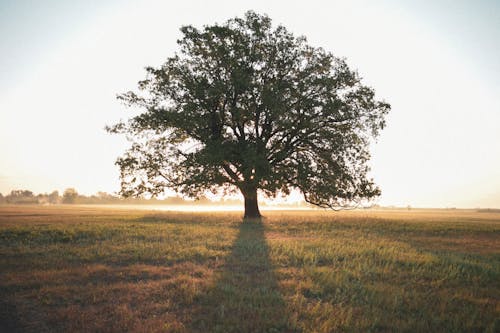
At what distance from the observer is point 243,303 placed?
21.4 ft

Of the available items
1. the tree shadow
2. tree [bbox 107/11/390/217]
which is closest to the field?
the tree shadow

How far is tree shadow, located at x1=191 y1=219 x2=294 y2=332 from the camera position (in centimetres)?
554

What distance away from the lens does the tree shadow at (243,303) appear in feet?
18.2

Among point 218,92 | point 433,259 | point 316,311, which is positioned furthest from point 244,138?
point 316,311

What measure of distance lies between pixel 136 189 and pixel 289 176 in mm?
13077

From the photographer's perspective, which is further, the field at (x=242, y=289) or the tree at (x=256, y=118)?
the tree at (x=256, y=118)

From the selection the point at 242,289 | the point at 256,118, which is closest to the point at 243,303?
the point at 242,289

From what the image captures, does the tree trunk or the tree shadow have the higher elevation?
the tree trunk

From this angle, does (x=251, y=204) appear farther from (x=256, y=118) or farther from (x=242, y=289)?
(x=242, y=289)

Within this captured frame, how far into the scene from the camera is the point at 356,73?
92.2 feet

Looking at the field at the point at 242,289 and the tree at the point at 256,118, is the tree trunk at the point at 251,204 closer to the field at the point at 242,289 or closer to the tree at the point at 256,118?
the tree at the point at 256,118

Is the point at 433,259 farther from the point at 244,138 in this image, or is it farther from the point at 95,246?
the point at 244,138

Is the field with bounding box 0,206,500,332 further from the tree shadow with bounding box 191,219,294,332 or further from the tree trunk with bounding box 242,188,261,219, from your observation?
the tree trunk with bounding box 242,188,261,219

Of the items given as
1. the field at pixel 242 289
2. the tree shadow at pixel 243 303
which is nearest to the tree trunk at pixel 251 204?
the field at pixel 242 289
